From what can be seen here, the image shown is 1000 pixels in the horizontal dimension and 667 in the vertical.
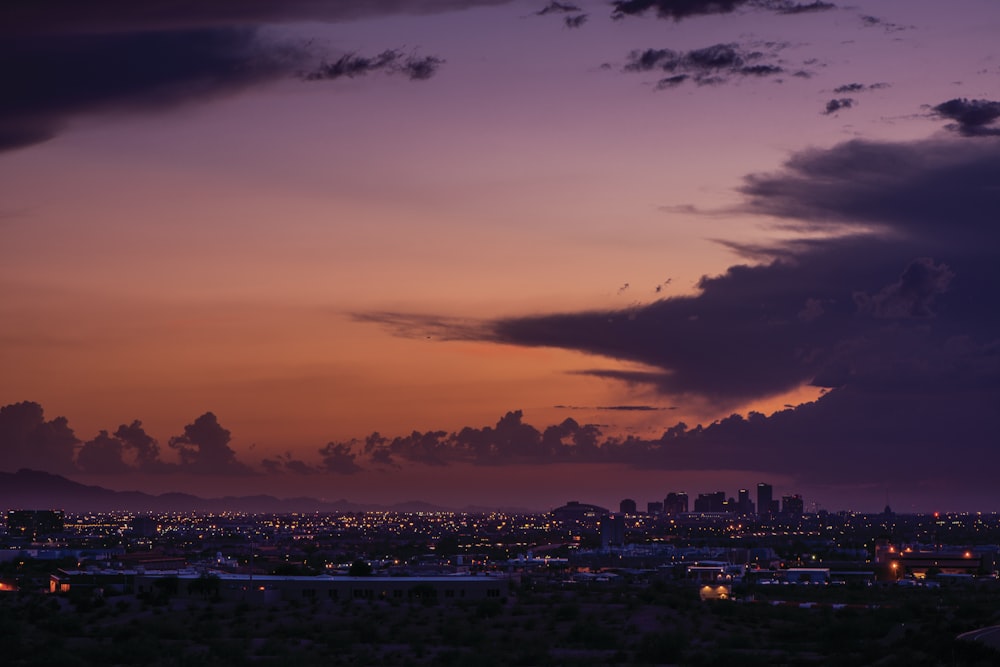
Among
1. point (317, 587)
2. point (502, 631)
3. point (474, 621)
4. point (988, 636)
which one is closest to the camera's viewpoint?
point (988, 636)

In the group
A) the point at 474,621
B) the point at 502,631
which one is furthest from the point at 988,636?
the point at 474,621

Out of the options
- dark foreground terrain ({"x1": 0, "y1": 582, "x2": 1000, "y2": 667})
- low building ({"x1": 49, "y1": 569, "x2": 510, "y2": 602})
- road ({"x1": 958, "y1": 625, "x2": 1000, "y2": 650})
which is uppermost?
road ({"x1": 958, "y1": 625, "x2": 1000, "y2": 650})

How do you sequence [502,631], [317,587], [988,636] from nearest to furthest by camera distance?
[988,636]
[502,631]
[317,587]

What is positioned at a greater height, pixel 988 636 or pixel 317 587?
pixel 988 636

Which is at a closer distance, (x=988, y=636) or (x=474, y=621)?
(x=988, y=636)

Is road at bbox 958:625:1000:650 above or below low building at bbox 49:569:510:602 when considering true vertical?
above

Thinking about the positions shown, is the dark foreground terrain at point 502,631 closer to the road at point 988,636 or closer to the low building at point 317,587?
the road at point 988,636

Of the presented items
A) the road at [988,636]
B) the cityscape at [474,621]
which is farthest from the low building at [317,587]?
the road at [988,636]

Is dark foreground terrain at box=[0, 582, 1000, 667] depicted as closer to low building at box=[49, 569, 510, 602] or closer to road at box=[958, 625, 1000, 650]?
road at box=[958, 625, 1000, 650]

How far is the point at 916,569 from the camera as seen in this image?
601ft

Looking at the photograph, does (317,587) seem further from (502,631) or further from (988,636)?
(988,636)

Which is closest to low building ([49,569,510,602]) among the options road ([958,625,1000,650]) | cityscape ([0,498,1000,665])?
cityscape ([0,498,1000,665])

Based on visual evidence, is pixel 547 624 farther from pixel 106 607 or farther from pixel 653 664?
pixel 106 607

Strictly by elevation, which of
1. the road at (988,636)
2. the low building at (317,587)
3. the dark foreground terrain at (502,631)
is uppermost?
the road at (988,636)
